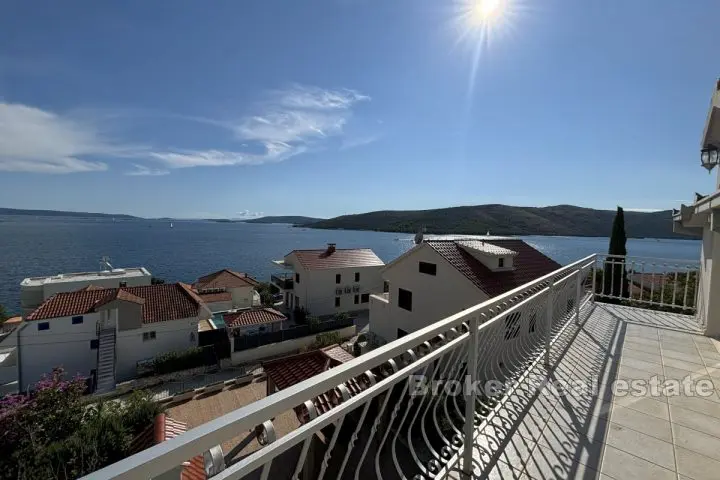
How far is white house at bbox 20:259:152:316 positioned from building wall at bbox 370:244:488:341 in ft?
66.0

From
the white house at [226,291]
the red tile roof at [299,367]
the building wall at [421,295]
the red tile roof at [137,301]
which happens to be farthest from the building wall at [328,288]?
the red tile roof at [299,367]

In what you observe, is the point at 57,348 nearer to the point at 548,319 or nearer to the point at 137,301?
the point at 137,301

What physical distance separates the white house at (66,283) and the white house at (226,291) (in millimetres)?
4645

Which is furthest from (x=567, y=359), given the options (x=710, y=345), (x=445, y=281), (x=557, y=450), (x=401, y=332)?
(x=401, y=332)

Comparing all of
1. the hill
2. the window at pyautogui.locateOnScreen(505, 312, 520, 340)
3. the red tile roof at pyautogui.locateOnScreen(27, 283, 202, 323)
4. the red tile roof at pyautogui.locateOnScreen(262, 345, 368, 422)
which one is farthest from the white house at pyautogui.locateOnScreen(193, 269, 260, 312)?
the hill

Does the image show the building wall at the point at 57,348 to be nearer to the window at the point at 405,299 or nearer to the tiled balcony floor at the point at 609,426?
the window at the point at 405,299

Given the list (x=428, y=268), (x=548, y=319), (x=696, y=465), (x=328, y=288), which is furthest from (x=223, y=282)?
(x=696, y=465)

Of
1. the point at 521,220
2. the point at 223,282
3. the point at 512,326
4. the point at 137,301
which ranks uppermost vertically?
the point at 521,220

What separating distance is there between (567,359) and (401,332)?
39.6 feet

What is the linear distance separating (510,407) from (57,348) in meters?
20.5

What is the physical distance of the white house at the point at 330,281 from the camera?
24.6 meters

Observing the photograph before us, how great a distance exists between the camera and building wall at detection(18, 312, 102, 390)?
596 inches

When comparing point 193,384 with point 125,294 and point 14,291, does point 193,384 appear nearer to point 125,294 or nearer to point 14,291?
point 125,294

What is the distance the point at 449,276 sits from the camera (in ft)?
43.9
